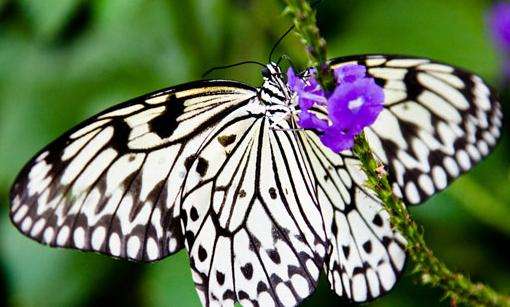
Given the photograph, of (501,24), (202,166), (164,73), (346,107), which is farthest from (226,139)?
(501,24)

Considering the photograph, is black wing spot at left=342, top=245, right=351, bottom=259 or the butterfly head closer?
the butterfly head

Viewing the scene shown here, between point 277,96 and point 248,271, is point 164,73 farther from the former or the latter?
point 277,96

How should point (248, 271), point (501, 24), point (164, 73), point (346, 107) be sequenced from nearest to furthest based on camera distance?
1. point (346, 107)
2. point (248, 271)
3. point (501, 24)
4. point (164, 73)

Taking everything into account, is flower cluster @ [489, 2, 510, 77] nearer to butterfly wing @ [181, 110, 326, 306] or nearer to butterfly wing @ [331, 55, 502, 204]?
butterfly wing @ [331, 55, 502, 204]

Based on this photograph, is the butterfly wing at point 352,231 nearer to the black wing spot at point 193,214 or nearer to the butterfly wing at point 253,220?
the butterfly wing at point 253,220

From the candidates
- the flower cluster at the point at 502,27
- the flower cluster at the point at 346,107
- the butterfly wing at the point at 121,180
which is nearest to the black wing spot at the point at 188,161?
the butterfly wing at the point at 121,180

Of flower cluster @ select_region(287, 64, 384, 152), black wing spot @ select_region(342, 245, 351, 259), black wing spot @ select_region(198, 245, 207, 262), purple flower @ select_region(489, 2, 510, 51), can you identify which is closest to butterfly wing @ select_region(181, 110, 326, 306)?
black wing spot @ select_region(198, 245, 207, 262)

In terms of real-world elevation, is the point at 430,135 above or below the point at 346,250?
above
